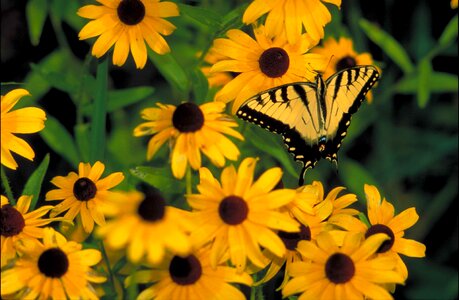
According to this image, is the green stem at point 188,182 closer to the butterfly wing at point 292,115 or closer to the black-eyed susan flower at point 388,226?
the butterfly wing at point 292,115

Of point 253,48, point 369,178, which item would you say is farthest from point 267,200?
point 369,178

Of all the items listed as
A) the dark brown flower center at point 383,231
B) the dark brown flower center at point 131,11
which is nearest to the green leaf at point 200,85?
the dark brown flower center at point 131,11

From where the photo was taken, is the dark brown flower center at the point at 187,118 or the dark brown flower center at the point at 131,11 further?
the dark brown flower center at the point at 131,11

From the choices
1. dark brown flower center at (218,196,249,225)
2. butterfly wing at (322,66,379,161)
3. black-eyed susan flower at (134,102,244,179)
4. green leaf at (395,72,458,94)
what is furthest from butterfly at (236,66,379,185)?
green leaf at (395,72,458,94)

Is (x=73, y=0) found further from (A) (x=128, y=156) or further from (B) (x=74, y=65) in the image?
(A) (x=128, y=156)

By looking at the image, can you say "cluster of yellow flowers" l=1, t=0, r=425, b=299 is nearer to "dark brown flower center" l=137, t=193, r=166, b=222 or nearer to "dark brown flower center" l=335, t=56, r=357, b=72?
"dark brown flower center" l=137, t=193, r=166, b=222

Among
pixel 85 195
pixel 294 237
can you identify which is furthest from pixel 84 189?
pixel 294 237
